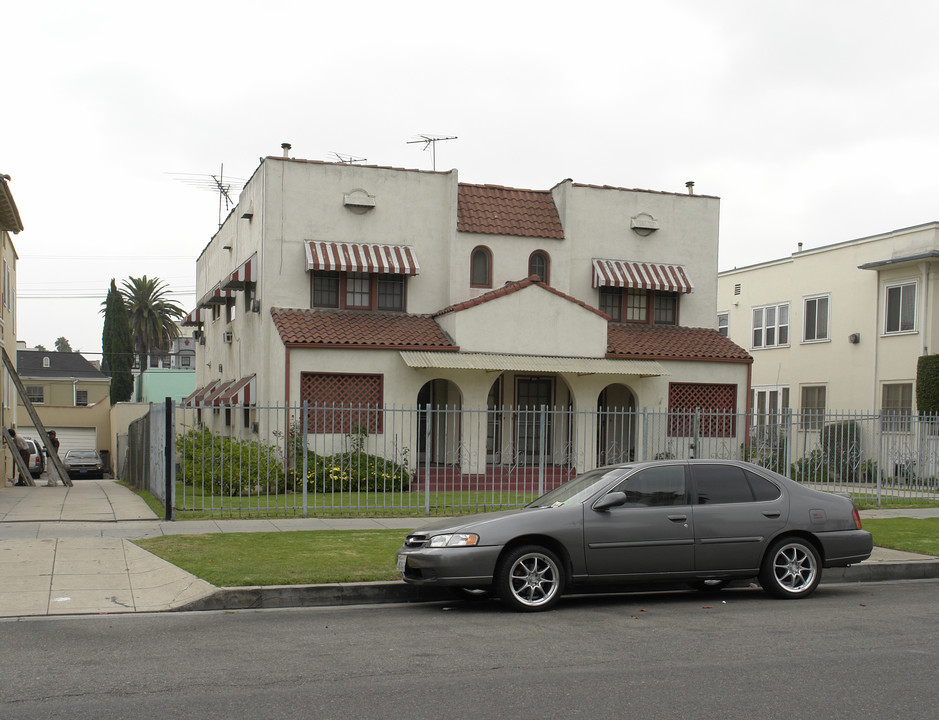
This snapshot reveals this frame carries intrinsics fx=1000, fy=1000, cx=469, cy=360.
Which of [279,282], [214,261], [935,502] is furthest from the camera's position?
[214,261]

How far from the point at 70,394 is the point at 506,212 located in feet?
164

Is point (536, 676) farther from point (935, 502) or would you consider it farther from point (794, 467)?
point (794, 467)

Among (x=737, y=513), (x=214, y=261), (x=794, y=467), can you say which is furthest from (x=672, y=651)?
(x=214, y=261)

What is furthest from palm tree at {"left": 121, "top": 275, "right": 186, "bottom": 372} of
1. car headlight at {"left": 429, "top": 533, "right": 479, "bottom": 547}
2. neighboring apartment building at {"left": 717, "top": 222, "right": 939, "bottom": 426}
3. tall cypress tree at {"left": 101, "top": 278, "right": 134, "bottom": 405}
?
car headlight at {"left": 429, "top": 533, "right": 479, "bottom": 547}

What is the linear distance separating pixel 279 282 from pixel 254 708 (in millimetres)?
17663

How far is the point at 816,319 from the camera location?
3225 centimetres

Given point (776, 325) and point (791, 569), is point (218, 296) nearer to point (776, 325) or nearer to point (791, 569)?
point (776, 325)

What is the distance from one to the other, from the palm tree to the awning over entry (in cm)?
4315

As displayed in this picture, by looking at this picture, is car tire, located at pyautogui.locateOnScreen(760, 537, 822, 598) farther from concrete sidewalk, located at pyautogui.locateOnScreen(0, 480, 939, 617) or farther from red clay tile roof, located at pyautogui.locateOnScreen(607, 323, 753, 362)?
red clay tile roof, located at pyautogui.locateOnScreen(607, 323, 753, 362)

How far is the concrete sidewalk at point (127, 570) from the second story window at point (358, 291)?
325 inches

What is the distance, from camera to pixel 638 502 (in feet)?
32.1

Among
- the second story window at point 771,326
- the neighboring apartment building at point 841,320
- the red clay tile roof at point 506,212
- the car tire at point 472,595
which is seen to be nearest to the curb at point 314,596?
the car tire at point 472,595

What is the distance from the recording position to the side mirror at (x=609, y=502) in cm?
954

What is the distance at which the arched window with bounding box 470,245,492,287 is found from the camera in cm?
2438
